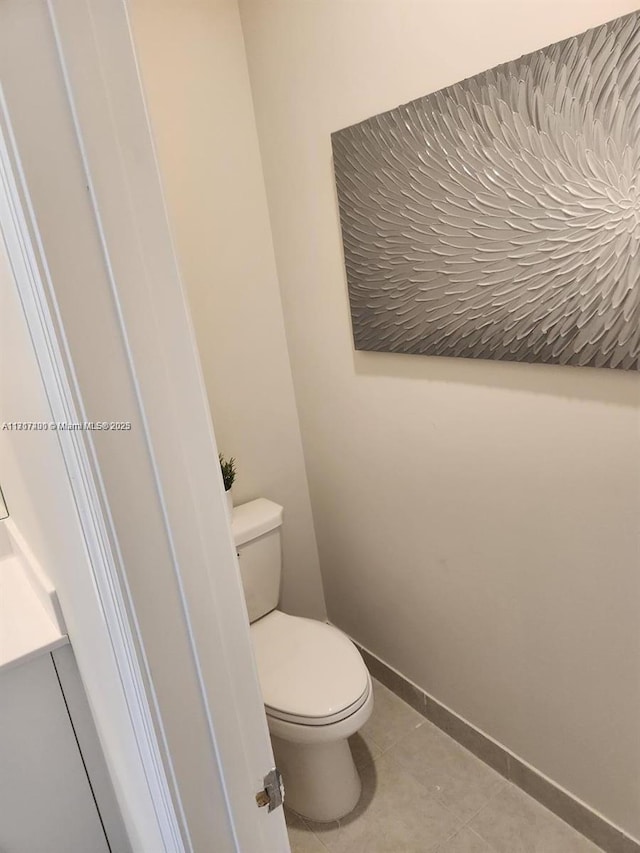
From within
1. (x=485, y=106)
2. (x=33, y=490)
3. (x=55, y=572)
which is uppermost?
(x=485, y=106)

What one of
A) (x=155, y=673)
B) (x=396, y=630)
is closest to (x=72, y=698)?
→ (x=155, y=673)

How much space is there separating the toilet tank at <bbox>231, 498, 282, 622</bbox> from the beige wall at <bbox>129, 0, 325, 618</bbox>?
0.15 metres

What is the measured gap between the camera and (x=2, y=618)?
1.36m

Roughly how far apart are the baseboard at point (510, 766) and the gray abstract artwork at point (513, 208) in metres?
1.17

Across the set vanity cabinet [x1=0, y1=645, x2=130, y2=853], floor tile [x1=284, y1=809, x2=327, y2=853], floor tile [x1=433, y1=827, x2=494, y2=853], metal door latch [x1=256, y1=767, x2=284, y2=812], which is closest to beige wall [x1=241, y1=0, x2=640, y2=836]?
floor tile [x1=433, y1=827, x2=494, y2=853]

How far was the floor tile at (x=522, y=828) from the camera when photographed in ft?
5.10

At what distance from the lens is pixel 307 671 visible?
1.72 meters

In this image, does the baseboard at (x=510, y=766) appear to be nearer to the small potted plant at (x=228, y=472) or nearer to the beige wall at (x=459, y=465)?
the beige wall at (x=459, y=465)

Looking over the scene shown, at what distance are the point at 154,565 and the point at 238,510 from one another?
55.6 inches

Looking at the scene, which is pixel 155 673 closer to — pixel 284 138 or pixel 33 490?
pixel 33 490

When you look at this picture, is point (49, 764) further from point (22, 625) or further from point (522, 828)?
point (522, 828)

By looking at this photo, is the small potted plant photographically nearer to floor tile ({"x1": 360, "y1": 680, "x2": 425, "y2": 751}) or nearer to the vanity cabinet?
the vanity cabinet

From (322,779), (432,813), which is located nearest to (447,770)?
(432,813)

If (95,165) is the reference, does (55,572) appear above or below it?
below
